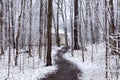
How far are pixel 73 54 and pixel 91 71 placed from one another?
34.4 feet

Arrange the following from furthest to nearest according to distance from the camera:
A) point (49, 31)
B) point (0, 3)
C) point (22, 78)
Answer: point (0, 3) → point (49, 31) → point (22, 78)

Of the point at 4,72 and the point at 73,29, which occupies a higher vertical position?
the point at 73,29

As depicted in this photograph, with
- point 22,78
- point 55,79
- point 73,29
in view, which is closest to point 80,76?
point 55,79

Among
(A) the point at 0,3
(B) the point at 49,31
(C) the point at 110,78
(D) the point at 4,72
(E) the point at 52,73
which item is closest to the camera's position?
(C) the point at 110,78

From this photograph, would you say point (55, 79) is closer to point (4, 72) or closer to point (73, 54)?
point (4, 72)

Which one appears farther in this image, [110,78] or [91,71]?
[91,71]

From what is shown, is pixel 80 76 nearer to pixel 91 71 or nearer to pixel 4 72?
pixel 91 71

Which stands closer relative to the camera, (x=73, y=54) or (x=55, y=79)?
(x=55, y=79)

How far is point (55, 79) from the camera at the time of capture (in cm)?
1416

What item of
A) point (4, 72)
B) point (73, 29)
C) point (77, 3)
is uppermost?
point (77, 3)

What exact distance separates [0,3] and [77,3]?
32.1 feet

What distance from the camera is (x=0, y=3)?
94.7 feet

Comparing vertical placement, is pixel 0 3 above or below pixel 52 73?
above

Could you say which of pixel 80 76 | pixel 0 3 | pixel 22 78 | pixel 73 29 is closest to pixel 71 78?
pixel 80 76
